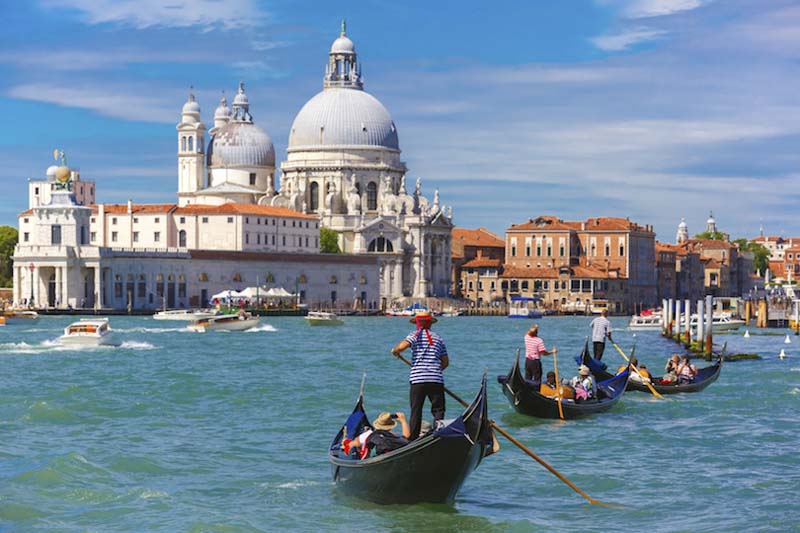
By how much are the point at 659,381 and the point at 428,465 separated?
42.3 feet

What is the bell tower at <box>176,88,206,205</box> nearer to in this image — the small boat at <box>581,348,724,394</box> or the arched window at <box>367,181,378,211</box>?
the arched window at <box>367,181,378,211</box>

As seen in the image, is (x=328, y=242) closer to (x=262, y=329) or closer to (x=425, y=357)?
(x=262, y=329)

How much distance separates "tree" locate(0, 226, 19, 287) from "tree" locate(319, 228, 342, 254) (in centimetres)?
1923

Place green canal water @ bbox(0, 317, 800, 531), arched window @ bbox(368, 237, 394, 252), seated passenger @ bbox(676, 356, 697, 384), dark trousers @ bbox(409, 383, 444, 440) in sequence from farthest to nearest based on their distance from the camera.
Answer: arched window @ bbox(368, 237, 394, 252), seated passenger @ bbox(676, 356, 697, 384), green canal water @ bbox(0, 317, 800, 531), dark trousers @ bbox(409, 383, 444, 440)

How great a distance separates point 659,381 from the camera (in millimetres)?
26219

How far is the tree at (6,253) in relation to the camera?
98.6m

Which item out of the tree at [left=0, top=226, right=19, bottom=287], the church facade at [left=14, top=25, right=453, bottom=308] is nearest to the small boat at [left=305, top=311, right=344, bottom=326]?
the church facade at [left=14, top=25, right=453, bottom=308]

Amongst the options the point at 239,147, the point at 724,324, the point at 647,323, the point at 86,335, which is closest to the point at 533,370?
the point at 86,335

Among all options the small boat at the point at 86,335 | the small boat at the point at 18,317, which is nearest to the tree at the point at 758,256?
the small boat at the point at 18,317

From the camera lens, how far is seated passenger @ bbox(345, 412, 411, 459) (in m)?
14.2

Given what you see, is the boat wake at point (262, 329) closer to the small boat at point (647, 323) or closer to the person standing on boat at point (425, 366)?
the small boat at point (647, 323)

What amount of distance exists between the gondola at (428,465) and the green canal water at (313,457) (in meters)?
0.13

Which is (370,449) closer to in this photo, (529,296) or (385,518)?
(385,518)

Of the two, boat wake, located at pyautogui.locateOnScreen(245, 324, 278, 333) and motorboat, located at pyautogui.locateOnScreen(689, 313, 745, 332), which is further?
motorboat, located at pyautogui.locateOnScreen(689, 313, 745, 332)
